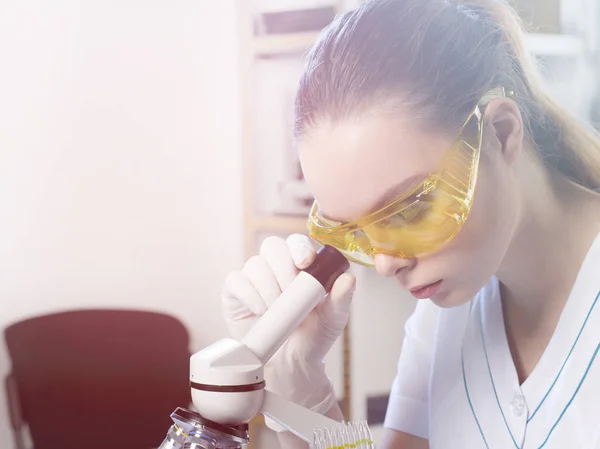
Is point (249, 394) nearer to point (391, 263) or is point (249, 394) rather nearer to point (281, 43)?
point (391, 263)

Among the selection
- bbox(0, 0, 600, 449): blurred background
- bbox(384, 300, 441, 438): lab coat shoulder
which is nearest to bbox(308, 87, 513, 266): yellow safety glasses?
bbox(384, 300, 441, 438): lab coat shoulder

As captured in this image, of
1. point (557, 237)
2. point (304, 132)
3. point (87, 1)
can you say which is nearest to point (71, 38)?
point (87, 1)

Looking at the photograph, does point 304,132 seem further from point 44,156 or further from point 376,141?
point 44,156

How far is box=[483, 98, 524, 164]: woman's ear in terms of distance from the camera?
666 millimetres

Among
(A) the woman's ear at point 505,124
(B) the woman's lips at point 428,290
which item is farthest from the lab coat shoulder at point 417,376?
(A) the woman's ear at point 505,124

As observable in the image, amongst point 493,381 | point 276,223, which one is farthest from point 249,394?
point 276,223

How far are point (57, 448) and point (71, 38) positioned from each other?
2.38 feet

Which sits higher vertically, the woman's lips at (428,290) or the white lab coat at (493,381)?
the woman's lips at (428,290)

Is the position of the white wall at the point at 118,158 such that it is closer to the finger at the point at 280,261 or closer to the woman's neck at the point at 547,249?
the finger at the point at 280,261

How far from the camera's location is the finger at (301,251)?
78 centimetres

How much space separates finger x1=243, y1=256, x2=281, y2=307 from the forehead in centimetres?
18

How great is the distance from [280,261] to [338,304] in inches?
3.6

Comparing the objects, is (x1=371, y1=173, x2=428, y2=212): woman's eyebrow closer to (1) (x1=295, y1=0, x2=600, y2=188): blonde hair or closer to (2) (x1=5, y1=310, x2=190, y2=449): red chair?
(1) (x1=295, y1=0, x2=600, y2=188): blonde hair

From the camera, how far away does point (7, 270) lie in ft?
3.69
